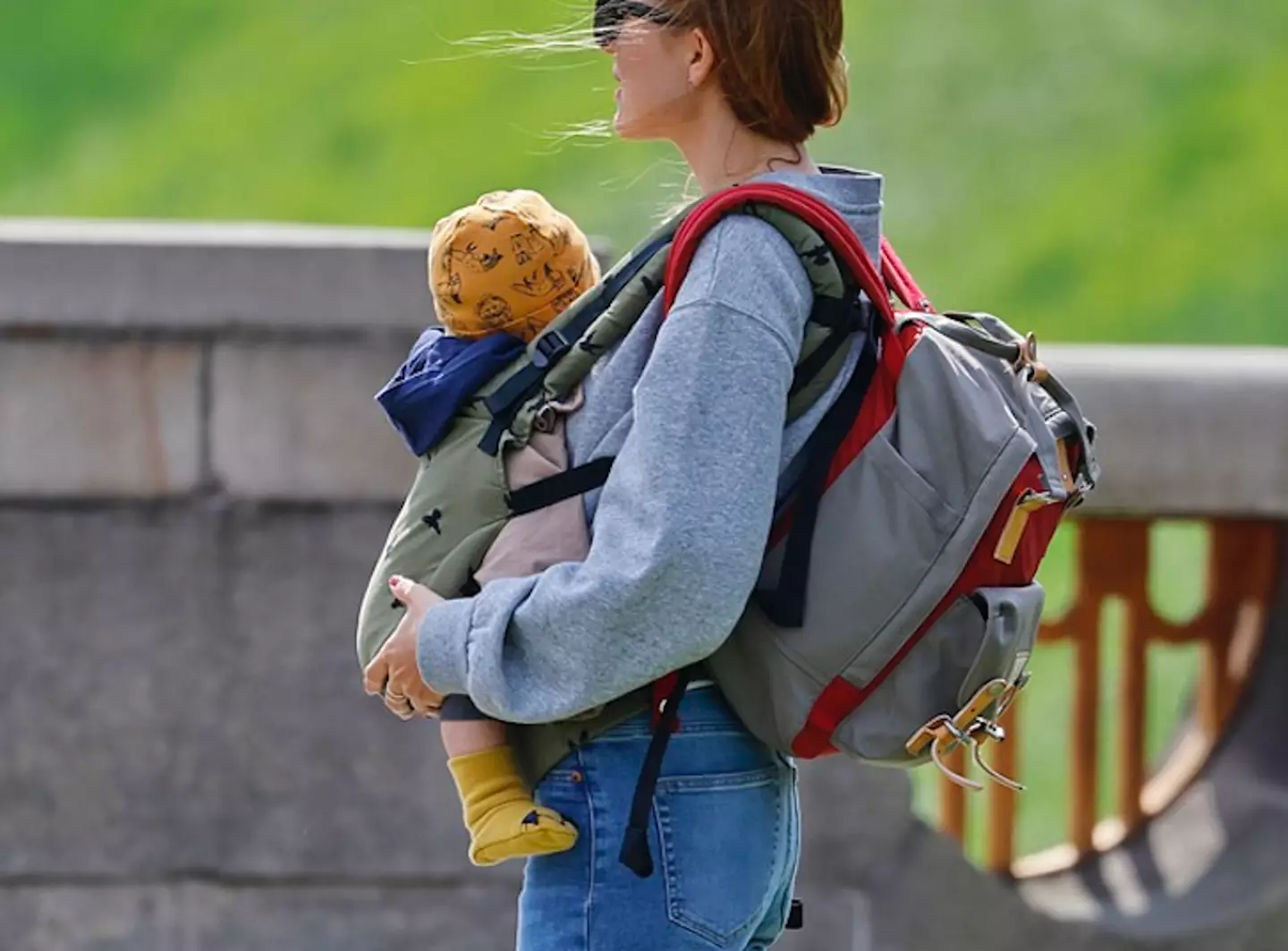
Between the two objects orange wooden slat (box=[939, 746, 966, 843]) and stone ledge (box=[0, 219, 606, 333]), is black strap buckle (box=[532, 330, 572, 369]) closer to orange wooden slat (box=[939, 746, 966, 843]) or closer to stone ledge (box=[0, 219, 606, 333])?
stone ledge (box=[0, 219, 606, 333])

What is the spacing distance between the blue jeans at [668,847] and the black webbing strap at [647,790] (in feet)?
0.05

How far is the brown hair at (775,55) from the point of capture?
2375mm

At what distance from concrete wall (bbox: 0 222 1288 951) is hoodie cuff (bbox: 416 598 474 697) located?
72.3 inches

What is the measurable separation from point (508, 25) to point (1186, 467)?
9440 millimetres

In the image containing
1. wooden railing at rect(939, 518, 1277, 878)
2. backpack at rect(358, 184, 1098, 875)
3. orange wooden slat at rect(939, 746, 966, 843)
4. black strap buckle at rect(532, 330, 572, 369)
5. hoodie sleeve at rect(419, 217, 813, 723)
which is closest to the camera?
hoodie sleeve at rect(419, 217, 813, 723)

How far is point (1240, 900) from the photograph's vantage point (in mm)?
4438

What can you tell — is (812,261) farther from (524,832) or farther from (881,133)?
(881,133)

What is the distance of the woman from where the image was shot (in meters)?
2.25

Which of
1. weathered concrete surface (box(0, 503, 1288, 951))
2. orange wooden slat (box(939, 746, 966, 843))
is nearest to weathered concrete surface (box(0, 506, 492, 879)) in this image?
weathered concrete surface (box(0, 503, 1288, 951))

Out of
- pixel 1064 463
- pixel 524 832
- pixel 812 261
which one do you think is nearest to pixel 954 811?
pixel 1064 463

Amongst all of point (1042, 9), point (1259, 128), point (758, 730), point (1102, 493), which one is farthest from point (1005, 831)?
point (1042, 9)

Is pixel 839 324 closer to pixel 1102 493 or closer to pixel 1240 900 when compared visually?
pixel 1102 493

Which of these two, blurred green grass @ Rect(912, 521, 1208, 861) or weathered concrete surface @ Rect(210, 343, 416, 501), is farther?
blurred green grass @ Rect(912, 521, 1208, 861)

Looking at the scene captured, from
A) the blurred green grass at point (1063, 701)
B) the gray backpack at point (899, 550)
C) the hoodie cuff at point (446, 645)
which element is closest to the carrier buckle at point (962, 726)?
the gray backpack at point (899, 550)
